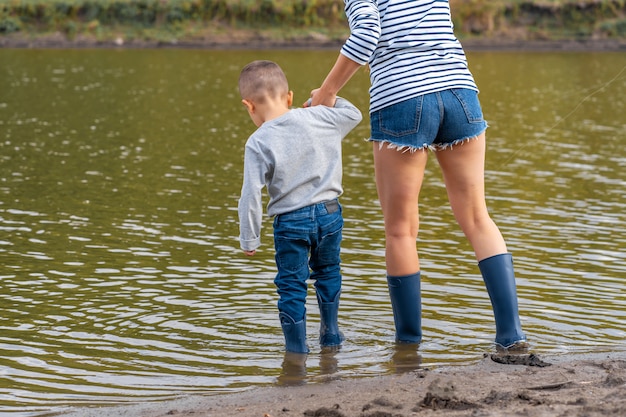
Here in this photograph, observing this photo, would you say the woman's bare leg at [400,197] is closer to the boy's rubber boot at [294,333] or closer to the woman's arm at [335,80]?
the woman's arm at [335,80]

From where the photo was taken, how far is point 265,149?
5.12 m

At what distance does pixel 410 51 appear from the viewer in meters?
5.09

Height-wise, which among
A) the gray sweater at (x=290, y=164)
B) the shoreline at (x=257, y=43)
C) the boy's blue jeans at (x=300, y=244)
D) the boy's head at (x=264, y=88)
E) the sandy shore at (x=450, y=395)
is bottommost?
the sandy shore at (x=450, y=395)

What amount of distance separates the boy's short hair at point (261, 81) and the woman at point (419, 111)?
0.18 meters

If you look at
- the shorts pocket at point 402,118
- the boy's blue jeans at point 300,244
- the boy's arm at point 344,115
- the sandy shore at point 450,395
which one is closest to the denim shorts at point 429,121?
the shorts pocket at point 402,118

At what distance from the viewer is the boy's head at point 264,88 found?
5.20 m

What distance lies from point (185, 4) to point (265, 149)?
47.9 metres

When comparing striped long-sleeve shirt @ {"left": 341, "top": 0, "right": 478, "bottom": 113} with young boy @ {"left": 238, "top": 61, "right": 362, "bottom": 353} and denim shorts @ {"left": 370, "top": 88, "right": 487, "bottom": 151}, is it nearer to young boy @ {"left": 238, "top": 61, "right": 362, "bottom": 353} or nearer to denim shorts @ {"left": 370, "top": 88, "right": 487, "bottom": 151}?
denim shorts @ {"left": 370, "top": 88, "right": 487, "bottom": 151}

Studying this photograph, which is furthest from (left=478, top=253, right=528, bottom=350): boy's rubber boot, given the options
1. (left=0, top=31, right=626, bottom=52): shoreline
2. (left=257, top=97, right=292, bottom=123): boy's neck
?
(left=0, top=31, right=626, bottom=52): shoreline

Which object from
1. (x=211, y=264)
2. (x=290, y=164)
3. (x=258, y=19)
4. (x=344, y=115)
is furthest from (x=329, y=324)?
(x=258, y=19)

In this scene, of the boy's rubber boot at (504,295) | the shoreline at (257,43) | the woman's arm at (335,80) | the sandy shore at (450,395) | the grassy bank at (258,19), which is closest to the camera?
the sandy shore at (450,395)

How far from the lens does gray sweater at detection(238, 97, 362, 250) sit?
510cm

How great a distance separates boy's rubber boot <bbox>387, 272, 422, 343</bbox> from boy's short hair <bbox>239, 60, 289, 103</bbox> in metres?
1.05

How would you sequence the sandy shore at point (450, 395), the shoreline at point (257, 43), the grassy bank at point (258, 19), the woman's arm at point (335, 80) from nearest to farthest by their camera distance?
the sandy shore at point (450, 395) → the woman's arm at point (335, 80) → the shoreline at point (257, 43) → the grassy bank at point (258, 19)
